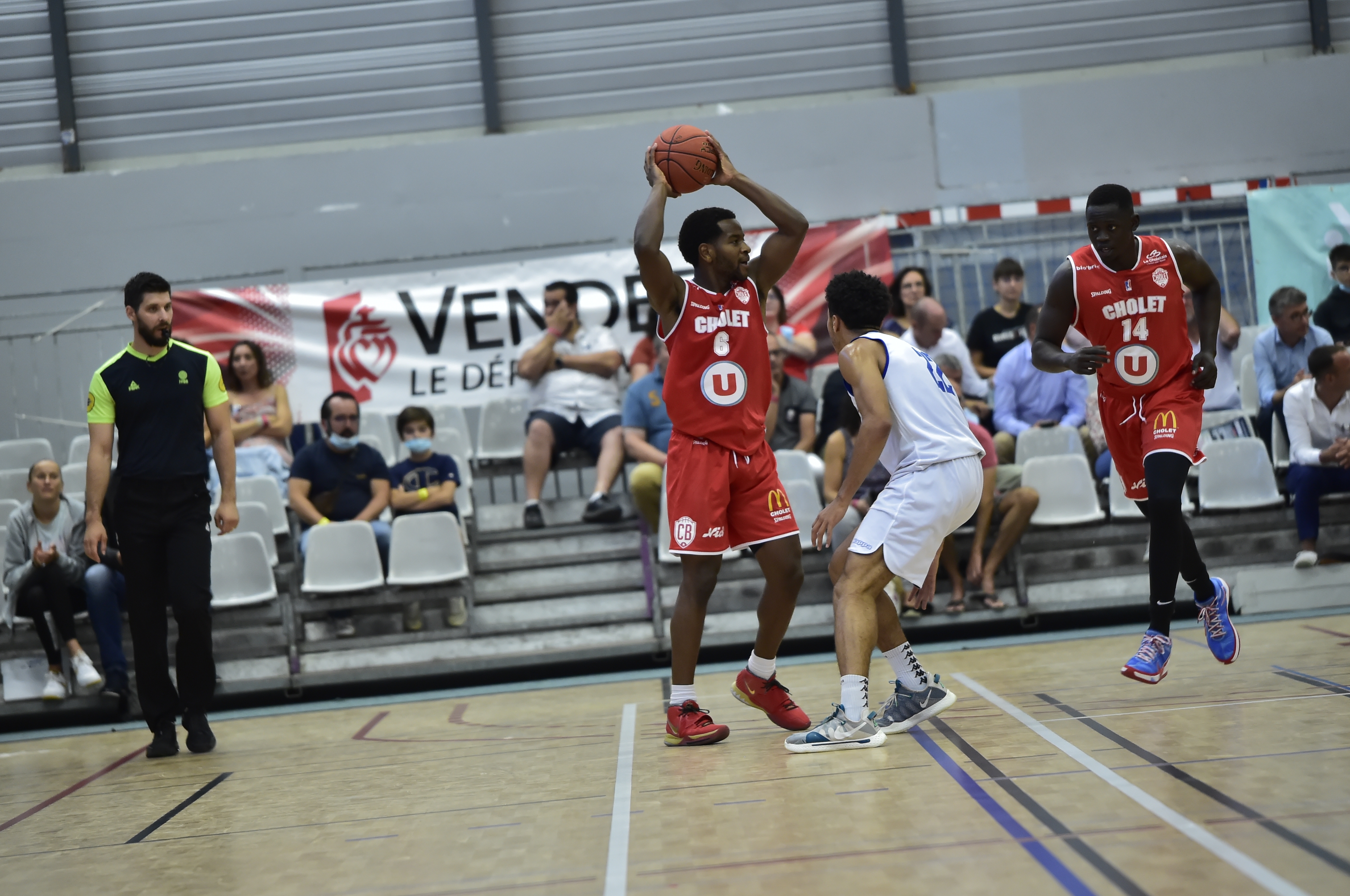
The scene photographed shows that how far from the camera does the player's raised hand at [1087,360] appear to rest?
4.84 meters

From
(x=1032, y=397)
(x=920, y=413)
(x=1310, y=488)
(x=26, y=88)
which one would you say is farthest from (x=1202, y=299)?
(x=26, y=88)

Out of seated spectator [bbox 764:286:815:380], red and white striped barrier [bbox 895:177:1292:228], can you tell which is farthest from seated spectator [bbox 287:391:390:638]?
red and white striped barrier [bbox 895:177:1292:228]

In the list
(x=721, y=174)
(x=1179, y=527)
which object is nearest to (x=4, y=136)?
(x=721, y=174)

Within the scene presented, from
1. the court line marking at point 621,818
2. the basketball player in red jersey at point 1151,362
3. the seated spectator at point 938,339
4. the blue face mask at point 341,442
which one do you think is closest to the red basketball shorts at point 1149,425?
the basketball player in red jersey at point 1151,362

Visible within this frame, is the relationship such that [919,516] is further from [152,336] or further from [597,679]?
[597,679]

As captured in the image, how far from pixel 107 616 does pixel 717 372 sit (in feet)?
14.6

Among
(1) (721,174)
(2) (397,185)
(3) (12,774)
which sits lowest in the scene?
(3) (12,774)

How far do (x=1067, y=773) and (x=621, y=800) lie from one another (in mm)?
1275

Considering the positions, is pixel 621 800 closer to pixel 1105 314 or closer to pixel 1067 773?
pixel 1067 773

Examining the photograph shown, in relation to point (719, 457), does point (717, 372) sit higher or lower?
higher

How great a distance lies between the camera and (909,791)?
136 inches

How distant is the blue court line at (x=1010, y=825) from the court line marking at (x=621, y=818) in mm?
905

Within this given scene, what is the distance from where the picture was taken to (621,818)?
3463 mm

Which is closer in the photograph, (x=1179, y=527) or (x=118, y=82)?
(x=1179, y=527)
